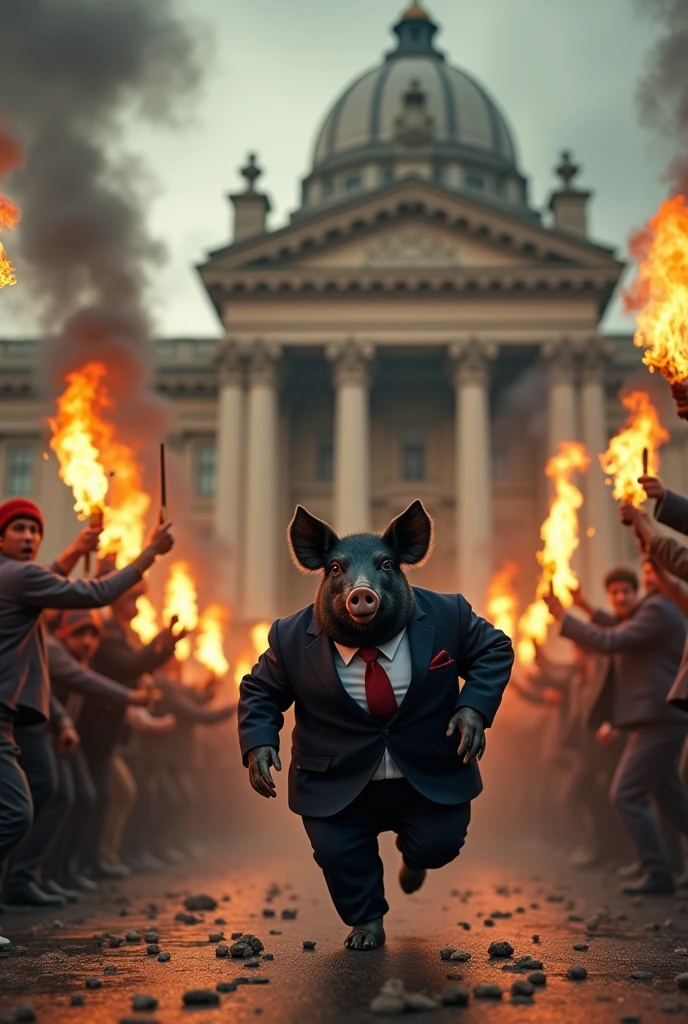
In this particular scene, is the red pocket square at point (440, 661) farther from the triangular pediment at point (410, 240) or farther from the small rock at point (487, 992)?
the triangular pediment at point (410, 240)

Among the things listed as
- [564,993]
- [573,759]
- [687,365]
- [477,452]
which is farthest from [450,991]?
[477,452]

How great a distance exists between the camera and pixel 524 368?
4478 cm

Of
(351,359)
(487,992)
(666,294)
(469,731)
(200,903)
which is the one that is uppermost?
(351,359)

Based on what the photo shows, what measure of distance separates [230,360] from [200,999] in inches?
1527

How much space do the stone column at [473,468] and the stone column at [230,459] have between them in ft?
22.6

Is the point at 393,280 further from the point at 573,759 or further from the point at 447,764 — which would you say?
the point at 447,764

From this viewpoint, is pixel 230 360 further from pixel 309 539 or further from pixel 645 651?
pixel 309 539

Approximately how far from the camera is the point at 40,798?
707 cm

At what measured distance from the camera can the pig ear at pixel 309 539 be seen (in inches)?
200

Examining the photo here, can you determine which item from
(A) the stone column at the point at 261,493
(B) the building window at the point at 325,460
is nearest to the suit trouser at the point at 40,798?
Answer: (A) the stone column at the point at 261,493

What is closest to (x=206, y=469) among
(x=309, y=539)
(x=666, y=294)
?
(x=666, y=294)

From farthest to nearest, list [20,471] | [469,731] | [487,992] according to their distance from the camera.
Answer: [20,471], [469,731], [487,992]

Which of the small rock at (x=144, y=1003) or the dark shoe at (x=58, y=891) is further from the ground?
the small rock at (x=144, y=1003)

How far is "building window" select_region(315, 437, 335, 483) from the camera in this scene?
154ft
